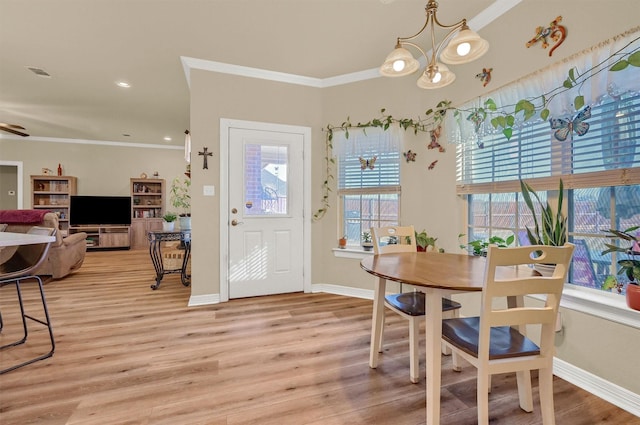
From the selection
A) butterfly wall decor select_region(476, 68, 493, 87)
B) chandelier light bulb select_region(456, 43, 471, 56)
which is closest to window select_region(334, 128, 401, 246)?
butterfly wall decor select_region(476, 68, 493, 87)

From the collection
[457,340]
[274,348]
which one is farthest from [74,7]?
[457,340]

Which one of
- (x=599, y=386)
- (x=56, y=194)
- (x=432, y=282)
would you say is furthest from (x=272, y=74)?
(x=56, y=194)

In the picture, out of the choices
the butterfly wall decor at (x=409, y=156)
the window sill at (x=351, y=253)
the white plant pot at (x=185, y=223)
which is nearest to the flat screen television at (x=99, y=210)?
the white plant pot at (x=185, y=223)

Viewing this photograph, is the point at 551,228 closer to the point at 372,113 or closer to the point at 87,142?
the point at 372,113

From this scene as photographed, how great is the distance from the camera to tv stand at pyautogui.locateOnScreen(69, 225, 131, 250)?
22.0 ft

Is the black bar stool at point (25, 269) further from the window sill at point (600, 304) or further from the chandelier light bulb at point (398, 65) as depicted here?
the window sill at point (600, 304)

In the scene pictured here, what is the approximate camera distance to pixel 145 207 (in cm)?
732

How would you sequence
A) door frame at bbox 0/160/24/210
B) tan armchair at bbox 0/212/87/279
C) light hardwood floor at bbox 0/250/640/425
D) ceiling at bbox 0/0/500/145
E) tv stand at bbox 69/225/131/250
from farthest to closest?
tv stand at bbox 69/225/131/250 < door frame at bbox 0/160/24/210 < tan armchair at bbox 0/212/87/279 < ceiling at bbox 0/0/500/145 < light hardwood floor at bbox 0/250/640/425

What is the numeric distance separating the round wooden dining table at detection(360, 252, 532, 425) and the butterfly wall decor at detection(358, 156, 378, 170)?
1666 mm

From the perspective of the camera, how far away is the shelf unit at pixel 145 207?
280 inches

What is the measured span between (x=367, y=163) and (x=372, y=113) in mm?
572

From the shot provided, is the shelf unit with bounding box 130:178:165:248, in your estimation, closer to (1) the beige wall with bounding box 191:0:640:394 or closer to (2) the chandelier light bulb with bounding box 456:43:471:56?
(1) the beige wall with bounding box 191:0:640:394

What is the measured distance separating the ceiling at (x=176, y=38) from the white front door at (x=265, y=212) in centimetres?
87

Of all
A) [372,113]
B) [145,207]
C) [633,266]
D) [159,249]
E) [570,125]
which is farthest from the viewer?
[145,207]
